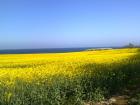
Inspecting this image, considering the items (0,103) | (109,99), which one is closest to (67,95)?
(109,99)

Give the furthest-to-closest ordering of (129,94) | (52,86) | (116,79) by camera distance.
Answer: (116,79) < (129,94) < (52,86)

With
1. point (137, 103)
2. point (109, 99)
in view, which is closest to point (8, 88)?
point (109, 99)

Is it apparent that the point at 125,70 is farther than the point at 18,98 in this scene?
Yes

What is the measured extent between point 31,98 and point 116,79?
4.64 meters

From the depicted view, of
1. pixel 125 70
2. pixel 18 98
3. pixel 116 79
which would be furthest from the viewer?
pixel 125 70

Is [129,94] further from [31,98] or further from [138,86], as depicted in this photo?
[31,98]

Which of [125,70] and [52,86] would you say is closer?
[52,86]

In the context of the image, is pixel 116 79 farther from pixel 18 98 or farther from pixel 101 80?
pixel 18 98

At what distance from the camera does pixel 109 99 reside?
1128 centimetres

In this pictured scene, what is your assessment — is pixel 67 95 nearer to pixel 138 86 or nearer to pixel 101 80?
pixel 101 80

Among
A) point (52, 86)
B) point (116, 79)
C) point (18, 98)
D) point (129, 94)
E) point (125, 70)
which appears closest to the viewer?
point (18, 98)

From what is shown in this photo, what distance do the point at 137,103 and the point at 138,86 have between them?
3743 millimetres

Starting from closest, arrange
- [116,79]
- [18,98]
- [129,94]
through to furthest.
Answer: [18,98], [129,94], [116,79]

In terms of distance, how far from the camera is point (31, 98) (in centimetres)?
999
